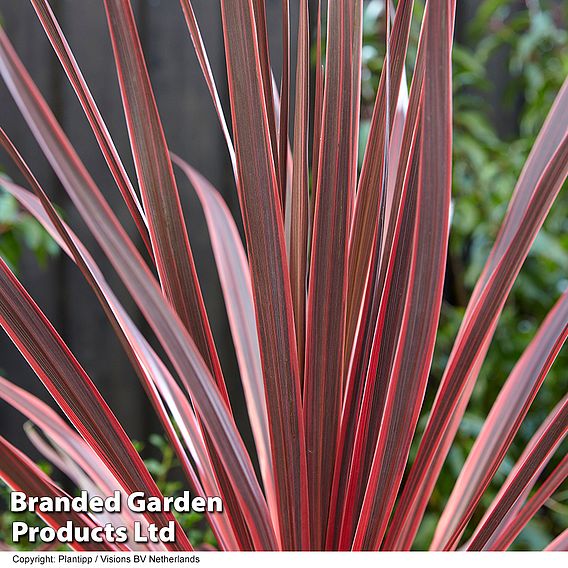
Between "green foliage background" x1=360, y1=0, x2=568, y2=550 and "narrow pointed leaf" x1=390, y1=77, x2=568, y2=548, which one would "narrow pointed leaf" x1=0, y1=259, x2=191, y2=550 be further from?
"green foliage background" x1=360, y1=0, x2=568, y2=550

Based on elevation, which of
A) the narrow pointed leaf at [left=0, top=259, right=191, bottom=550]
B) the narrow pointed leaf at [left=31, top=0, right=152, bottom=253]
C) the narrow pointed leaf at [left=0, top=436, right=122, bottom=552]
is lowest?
the narrow pointed leaf at [left=0, top=436, right=122, bottom=552]

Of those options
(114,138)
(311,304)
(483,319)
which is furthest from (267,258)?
(114,138)

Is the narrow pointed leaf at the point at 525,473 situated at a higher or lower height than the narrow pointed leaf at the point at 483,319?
lower

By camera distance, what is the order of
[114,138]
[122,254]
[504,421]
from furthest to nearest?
[114,138] < [504,421] < [122,254]

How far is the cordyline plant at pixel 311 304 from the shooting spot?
0.29 metres

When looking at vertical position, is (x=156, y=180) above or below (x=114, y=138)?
below

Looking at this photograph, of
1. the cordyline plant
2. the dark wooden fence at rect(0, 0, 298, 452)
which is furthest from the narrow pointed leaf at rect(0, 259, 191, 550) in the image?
the dark wooden fence at rect(0, 0, 298, 452)

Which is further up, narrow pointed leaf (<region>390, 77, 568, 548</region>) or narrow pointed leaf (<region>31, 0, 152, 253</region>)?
narrow pointed leaf (<region>31, 0, 152, 253</region>)

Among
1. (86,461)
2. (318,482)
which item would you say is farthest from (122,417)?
(318,482)

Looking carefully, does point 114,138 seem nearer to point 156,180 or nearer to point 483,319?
point 156,180

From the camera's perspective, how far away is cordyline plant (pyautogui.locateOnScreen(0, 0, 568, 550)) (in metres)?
0.29

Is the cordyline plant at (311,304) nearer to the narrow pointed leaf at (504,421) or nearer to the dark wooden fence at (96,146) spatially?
the narrow pointed leaf at (504,421)

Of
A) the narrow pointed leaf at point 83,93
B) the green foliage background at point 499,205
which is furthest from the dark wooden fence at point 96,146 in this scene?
the narrow pointed leaf at point 83,93

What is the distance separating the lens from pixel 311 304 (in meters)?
0.32
